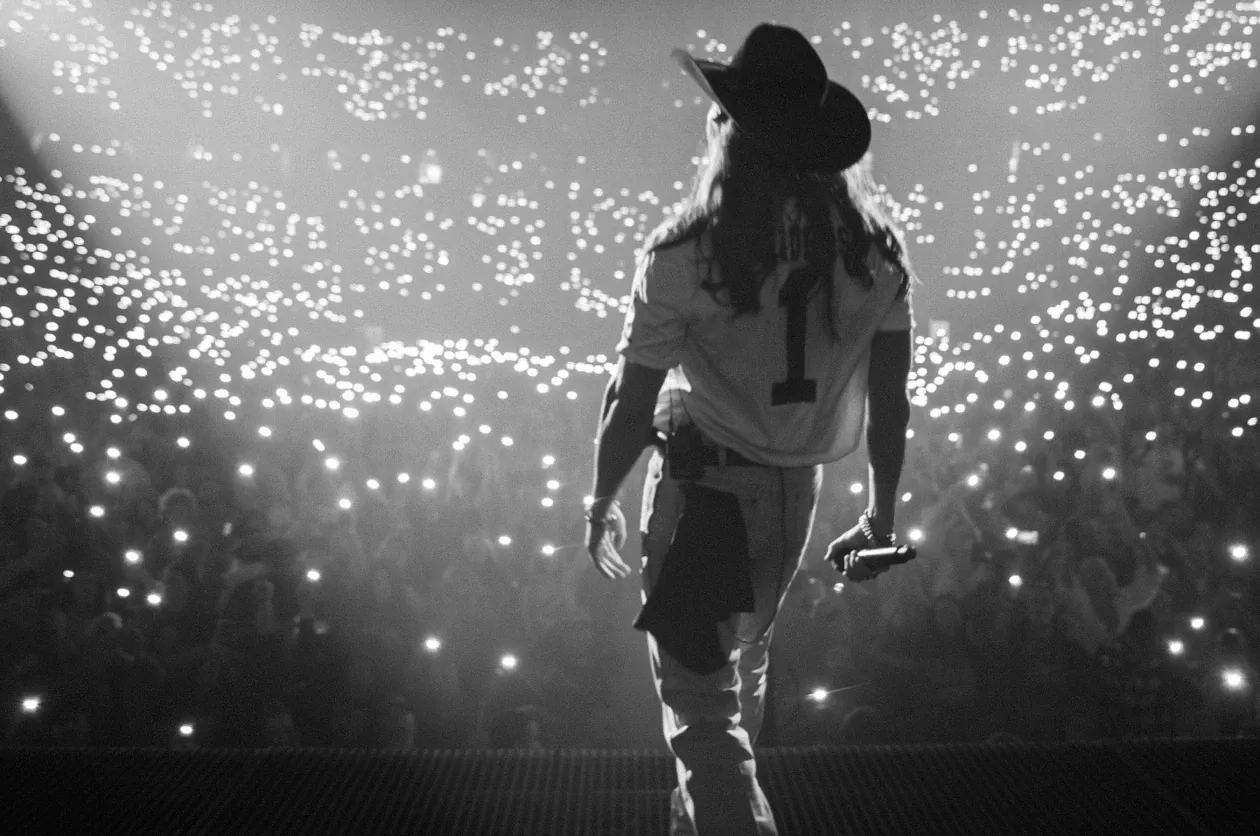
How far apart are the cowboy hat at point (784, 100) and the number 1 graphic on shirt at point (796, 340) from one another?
0.62ft

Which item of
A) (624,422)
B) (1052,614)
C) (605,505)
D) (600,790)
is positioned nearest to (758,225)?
(624,422)

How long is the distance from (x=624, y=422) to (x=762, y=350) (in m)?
0.26

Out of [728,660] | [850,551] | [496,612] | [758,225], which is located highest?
[758,225]

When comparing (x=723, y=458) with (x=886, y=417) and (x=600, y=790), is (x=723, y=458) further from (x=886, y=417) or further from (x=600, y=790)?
(x=600, y=790)

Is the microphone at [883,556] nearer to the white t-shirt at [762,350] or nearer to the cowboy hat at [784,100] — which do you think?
the white t-shirt at [762,350]

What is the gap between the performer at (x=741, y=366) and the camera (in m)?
1.24

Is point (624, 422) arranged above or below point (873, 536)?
above

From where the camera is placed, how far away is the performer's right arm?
137cm

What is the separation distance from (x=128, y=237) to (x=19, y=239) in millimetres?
586

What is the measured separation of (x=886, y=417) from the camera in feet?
4.59

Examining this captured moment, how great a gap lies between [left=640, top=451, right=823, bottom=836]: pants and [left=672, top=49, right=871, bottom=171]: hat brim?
1.75 ft

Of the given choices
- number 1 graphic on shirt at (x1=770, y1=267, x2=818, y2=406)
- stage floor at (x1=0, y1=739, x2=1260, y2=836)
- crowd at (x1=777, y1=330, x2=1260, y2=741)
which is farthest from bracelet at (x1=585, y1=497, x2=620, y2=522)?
crowd at (x1=777, y1=330, x2=1260, y2=741)

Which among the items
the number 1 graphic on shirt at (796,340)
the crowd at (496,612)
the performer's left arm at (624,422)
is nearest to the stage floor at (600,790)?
the crowd at (496,612)

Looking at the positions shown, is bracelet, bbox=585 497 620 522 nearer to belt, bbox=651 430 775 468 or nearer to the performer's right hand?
belt, bbox=651 430 775 468
